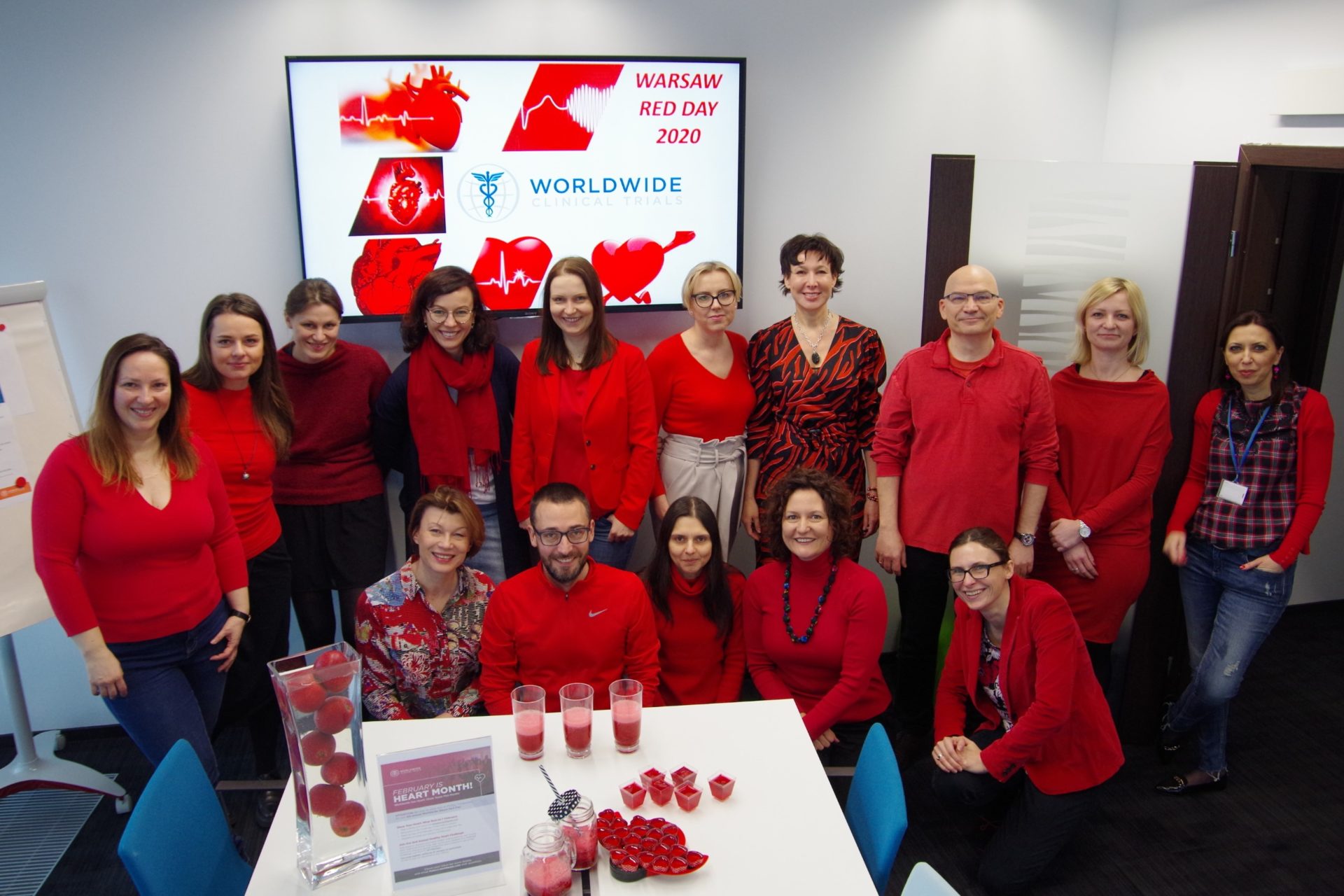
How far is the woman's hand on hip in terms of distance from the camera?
268 centimetres

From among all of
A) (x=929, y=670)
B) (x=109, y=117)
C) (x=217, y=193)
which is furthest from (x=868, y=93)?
(x=109, y=117)

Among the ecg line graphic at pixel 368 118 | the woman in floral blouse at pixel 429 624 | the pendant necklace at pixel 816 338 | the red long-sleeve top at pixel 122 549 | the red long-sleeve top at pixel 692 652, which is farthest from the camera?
the ecg line graphic at pixel 368 118

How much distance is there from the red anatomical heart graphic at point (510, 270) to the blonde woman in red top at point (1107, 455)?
184cm

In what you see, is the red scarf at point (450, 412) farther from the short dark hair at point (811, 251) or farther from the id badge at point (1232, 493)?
the id badge at point (1232, 493)

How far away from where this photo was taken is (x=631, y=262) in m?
3.61

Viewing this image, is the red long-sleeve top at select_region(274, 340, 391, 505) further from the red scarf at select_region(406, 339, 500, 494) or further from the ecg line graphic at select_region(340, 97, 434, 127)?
the ecg line graphic at select_region(340, 97, 434, 127)

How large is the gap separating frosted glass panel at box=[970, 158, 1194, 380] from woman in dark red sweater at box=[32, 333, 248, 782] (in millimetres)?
2544

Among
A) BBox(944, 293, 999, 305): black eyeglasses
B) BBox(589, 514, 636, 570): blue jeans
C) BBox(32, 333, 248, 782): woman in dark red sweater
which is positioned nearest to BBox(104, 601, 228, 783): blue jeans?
BBox(32, 333, 248, 782): woman in dark red sweater

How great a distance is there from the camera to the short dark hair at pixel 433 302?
3.04 metres

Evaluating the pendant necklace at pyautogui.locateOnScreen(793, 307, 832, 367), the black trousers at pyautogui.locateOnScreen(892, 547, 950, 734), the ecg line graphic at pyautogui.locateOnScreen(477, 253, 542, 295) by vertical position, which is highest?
the ecg line graphic at pyautogui.locateOnScreen(477, 253, 542, 295)

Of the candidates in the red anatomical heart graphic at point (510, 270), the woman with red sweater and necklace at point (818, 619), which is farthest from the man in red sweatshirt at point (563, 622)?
the red anatomical heart graphic at point (510, 270)

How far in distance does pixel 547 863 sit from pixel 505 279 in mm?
2317

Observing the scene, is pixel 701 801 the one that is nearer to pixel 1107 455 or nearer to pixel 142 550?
pixel 142 550

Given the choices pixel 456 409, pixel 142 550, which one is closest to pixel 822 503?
pixel 456 409
